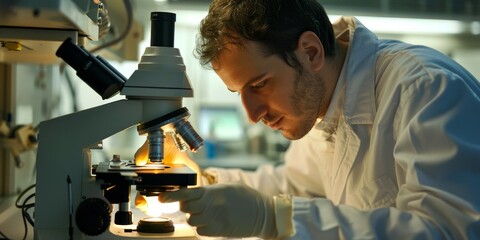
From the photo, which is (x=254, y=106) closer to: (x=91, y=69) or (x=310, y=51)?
(x=310, y=51)

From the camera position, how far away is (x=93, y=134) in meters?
1.25

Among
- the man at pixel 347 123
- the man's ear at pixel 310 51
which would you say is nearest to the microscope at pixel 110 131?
the man at pixel 347 123

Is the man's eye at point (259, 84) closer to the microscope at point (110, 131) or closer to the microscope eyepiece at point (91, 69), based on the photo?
the microscope at point (110, 131)

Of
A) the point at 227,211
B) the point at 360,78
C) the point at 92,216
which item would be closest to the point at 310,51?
the point at 360,78

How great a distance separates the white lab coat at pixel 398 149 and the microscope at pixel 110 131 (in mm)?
334

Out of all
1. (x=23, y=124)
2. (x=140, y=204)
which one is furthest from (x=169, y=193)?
(x=23, y=124)

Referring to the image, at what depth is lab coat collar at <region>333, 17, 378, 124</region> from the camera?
1.51 m

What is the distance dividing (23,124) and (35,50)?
687mm

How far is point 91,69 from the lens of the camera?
1.21 m

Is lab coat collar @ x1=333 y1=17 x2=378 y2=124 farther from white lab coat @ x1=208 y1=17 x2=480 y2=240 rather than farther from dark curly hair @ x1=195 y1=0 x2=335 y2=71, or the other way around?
dark curly hair @ x1=195 y1=0 x2=335 y2=71

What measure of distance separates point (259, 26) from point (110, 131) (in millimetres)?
475

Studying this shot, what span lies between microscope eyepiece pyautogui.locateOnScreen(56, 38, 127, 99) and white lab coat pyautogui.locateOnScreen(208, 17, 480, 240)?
1.55ft

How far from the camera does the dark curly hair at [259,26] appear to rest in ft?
4.81

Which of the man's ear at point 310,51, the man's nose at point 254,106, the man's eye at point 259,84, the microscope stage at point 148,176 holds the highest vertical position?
the man's ear at point 310,51
